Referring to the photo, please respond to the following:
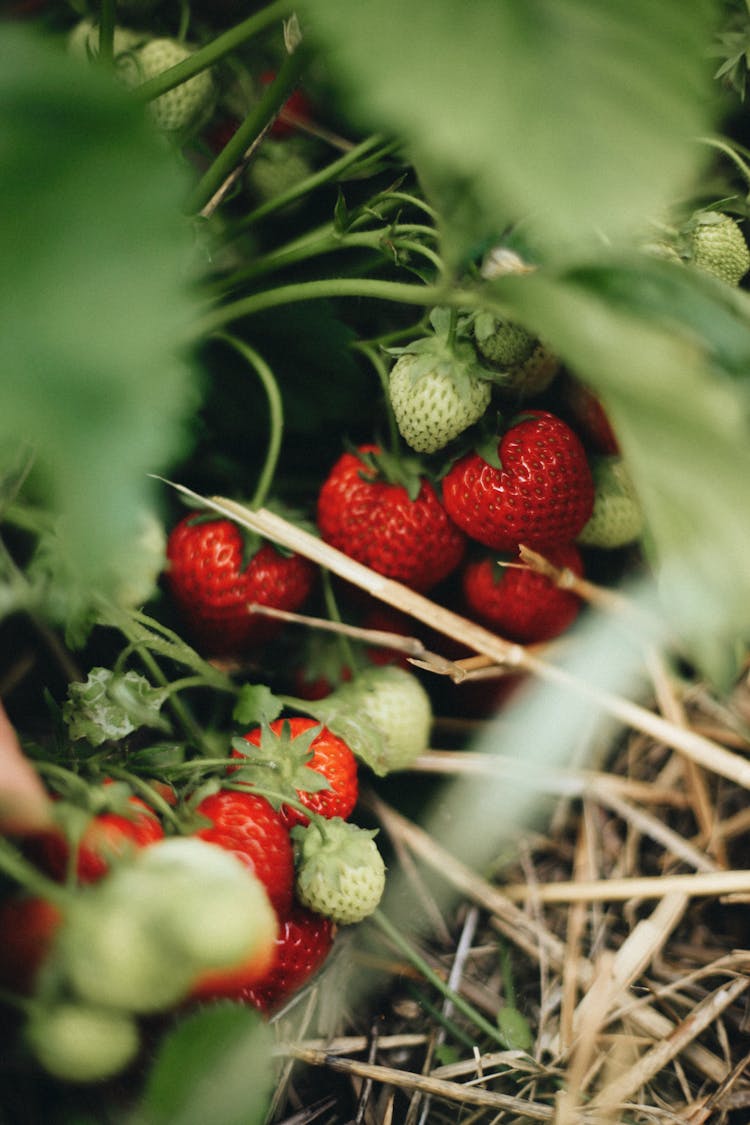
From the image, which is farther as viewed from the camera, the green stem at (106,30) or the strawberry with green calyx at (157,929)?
the green stem at (106,30)

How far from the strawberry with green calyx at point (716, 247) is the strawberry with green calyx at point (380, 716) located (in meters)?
0.46

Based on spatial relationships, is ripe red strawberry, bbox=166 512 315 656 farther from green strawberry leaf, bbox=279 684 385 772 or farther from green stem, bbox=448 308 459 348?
green stem, bbox=448 308 459 348

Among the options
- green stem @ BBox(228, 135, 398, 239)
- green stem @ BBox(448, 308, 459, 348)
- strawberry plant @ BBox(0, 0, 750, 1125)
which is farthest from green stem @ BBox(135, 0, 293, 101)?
green stem @ BBox(448, 308, 459, 348)

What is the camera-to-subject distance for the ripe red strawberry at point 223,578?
0.82 metres

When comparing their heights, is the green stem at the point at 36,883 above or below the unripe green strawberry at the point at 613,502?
below

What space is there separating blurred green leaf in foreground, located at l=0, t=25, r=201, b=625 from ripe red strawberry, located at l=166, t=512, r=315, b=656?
45cm

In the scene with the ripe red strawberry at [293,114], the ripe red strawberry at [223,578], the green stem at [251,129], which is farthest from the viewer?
the ripe red strawberry at [293,114]

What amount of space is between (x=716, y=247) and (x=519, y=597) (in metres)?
0.37

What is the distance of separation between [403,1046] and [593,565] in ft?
1.79

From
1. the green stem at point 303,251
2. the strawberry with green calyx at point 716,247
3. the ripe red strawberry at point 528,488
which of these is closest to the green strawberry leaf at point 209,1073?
the ripe red strawberry at point 528,488

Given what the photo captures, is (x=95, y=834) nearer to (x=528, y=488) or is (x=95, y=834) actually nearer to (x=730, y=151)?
(x=528, y=488)

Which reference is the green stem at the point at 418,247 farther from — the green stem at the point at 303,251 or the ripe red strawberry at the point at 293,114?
the ripe red strawberry at the point at 293,114

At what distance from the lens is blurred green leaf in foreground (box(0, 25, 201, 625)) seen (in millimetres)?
338

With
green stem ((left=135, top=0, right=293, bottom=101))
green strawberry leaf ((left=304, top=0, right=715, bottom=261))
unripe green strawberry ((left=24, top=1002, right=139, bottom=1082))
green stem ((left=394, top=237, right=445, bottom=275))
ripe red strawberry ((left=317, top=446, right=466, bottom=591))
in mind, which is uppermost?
green strawberry leaf ((left=304, top=0, right=715, bottom=261))
